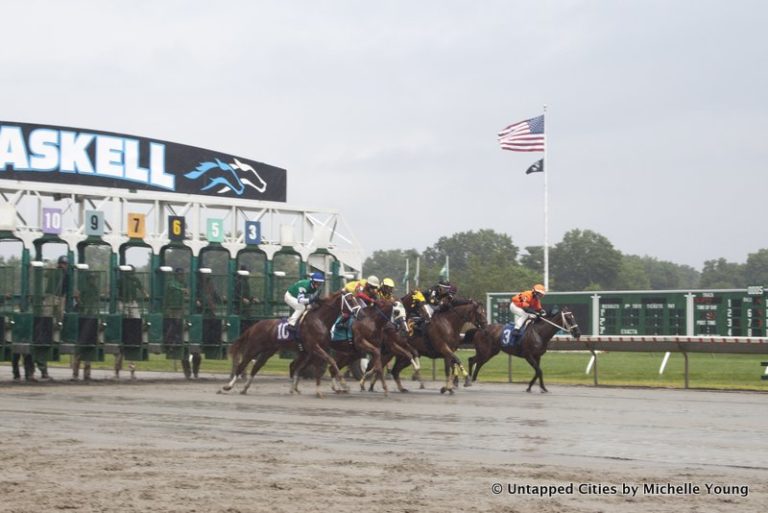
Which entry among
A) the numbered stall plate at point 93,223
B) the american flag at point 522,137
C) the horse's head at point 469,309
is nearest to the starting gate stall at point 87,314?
the numbered stall plate at point 93,223

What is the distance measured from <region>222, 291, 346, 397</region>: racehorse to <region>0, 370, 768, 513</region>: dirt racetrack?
1.89 meters

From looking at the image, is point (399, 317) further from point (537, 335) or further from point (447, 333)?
point (537, 335)

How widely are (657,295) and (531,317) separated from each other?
11.7m

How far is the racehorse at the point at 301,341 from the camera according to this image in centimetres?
1989

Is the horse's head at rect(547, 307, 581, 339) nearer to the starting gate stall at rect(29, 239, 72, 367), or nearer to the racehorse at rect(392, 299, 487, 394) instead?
the racehorse at rect(392, 299, 487, 394)

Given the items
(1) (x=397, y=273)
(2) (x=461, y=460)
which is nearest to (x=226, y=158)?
(2) (x=461, y=460)

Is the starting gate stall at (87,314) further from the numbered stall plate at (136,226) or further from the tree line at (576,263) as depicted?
the tree line at (576,263)

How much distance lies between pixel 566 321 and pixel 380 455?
11499 millimetres

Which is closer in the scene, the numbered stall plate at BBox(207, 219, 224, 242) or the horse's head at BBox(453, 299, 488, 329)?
the horse's head at BBox(453, 299, 488, 329)

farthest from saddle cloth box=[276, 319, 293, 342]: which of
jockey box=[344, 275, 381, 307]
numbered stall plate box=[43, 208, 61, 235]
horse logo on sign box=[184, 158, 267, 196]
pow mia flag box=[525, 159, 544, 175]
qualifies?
pow mia flag box=[525, 159, 544, 175]

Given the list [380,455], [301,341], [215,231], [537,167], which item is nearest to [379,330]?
[301,341]

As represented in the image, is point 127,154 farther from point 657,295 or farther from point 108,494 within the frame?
point 108,494

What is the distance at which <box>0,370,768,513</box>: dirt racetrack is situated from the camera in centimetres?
779

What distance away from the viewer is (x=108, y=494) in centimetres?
796
